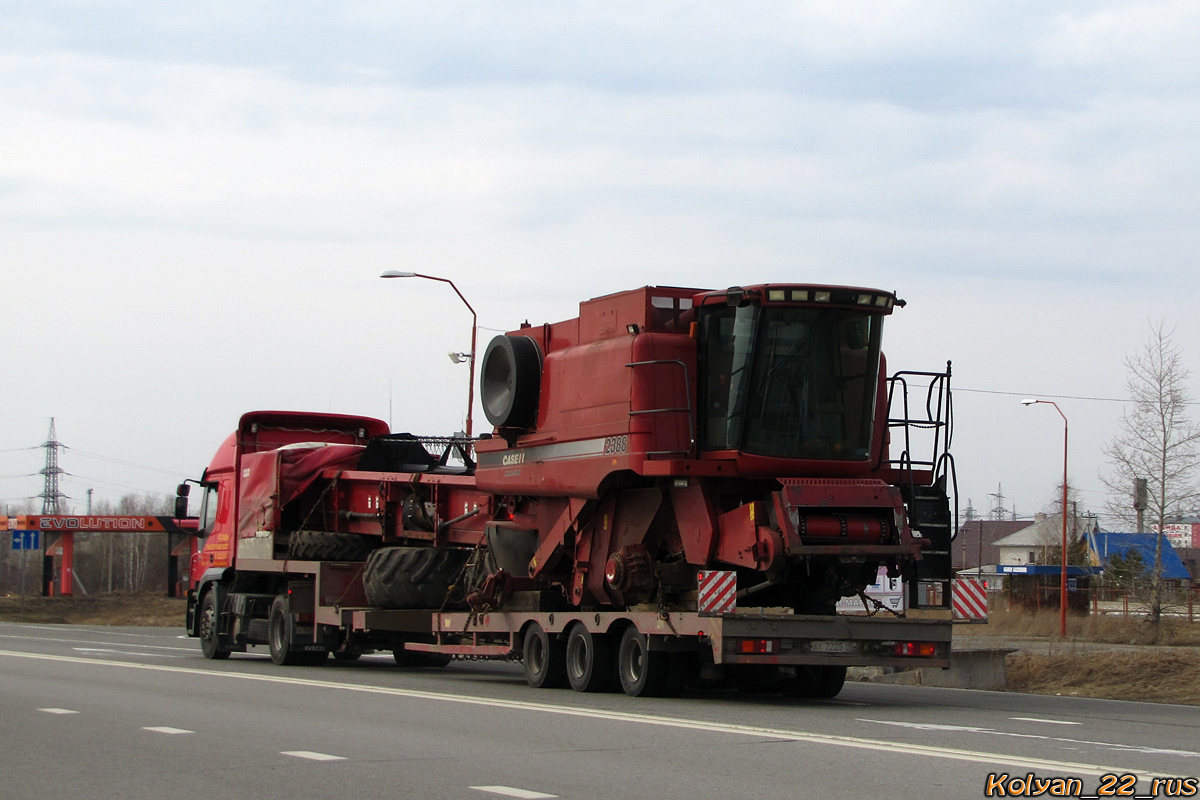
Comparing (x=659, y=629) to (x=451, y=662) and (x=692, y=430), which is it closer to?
(x=692, y=430)

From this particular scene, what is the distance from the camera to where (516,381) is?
1764 centimetres

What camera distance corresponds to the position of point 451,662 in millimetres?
25547

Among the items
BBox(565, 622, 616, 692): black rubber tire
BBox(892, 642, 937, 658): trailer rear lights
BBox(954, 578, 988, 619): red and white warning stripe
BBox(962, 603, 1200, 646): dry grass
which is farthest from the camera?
BBox(962, 603, 1200, 646): dry grass

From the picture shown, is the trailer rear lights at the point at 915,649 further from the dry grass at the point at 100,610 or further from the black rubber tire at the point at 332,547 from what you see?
the dry grass at the point at 100,610

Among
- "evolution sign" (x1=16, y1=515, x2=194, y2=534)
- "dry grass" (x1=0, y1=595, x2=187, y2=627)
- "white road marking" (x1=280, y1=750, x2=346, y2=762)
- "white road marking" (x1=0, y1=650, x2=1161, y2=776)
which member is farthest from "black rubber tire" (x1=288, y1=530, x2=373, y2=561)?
"evolution sign" (x1=16, y1=515, x2=194, y2=534)

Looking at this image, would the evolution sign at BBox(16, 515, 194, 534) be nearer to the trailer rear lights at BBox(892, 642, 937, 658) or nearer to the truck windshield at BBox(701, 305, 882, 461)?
the truck windshield at BBox(701, 305, 882, 461)

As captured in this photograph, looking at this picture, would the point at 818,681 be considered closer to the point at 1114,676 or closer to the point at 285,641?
the point at 1114,676

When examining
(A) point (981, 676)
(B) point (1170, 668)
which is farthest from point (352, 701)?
(B) point (1170, 668)

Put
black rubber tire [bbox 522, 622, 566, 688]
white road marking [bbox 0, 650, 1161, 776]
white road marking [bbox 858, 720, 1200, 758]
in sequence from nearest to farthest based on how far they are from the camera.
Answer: white road marking [bbox 0, 650, 1161, 776]
white road marking [bbox 858, 720, 1200, 758]
black rubber tire [bbox 522, 622, 566, 688]

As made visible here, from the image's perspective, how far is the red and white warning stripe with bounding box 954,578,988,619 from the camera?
15477 millimetres

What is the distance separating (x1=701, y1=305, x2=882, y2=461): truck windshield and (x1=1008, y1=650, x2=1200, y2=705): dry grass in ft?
19.7

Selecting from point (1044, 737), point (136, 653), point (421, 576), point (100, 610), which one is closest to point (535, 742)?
point (1044, 737)

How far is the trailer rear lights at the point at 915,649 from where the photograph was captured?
1484 cm

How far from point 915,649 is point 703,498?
2.65 m
